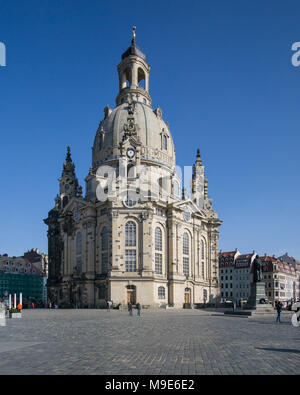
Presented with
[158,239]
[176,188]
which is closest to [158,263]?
[158,239]

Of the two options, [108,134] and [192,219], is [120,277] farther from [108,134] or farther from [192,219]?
[108,134]

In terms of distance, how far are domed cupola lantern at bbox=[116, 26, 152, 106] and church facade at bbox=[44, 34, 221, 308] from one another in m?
0.24

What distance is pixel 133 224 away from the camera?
66312 mm

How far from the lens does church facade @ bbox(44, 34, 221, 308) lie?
2574 inches

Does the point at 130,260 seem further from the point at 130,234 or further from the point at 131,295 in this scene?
the point at 131,295

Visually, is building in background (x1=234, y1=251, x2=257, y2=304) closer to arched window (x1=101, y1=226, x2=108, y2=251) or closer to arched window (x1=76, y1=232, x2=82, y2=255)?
arched window (x1=76, y1=232, x2=82, y2=255)

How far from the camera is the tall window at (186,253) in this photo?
246 feet

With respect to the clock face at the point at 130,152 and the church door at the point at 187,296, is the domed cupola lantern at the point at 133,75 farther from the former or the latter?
the church door at the point at 187,296

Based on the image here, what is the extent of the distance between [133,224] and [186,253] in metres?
15.3

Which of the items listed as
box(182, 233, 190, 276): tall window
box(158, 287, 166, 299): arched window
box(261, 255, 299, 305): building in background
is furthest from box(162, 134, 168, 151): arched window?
box(261, 255, 299, 305): building in background

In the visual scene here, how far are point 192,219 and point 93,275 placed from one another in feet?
75.8

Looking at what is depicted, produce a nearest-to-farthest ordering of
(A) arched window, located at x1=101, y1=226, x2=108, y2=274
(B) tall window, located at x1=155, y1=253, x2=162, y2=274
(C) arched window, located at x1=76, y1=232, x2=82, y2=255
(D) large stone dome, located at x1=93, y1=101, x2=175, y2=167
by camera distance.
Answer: (A) arched window, located at x1=101, y1=226, x2=108, y2=274
(B) tall window, located at x1=155, y1=253, x2=162, y2=274
(C) arched window, located at x1=76, y1=232, x2=82, y2=255
(D) large stone dome, located at x1=93, y1=101, x2=175, y2=167

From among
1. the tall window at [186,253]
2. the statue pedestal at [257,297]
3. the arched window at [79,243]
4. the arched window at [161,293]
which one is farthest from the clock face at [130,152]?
the statue pedestal at [257,297]
